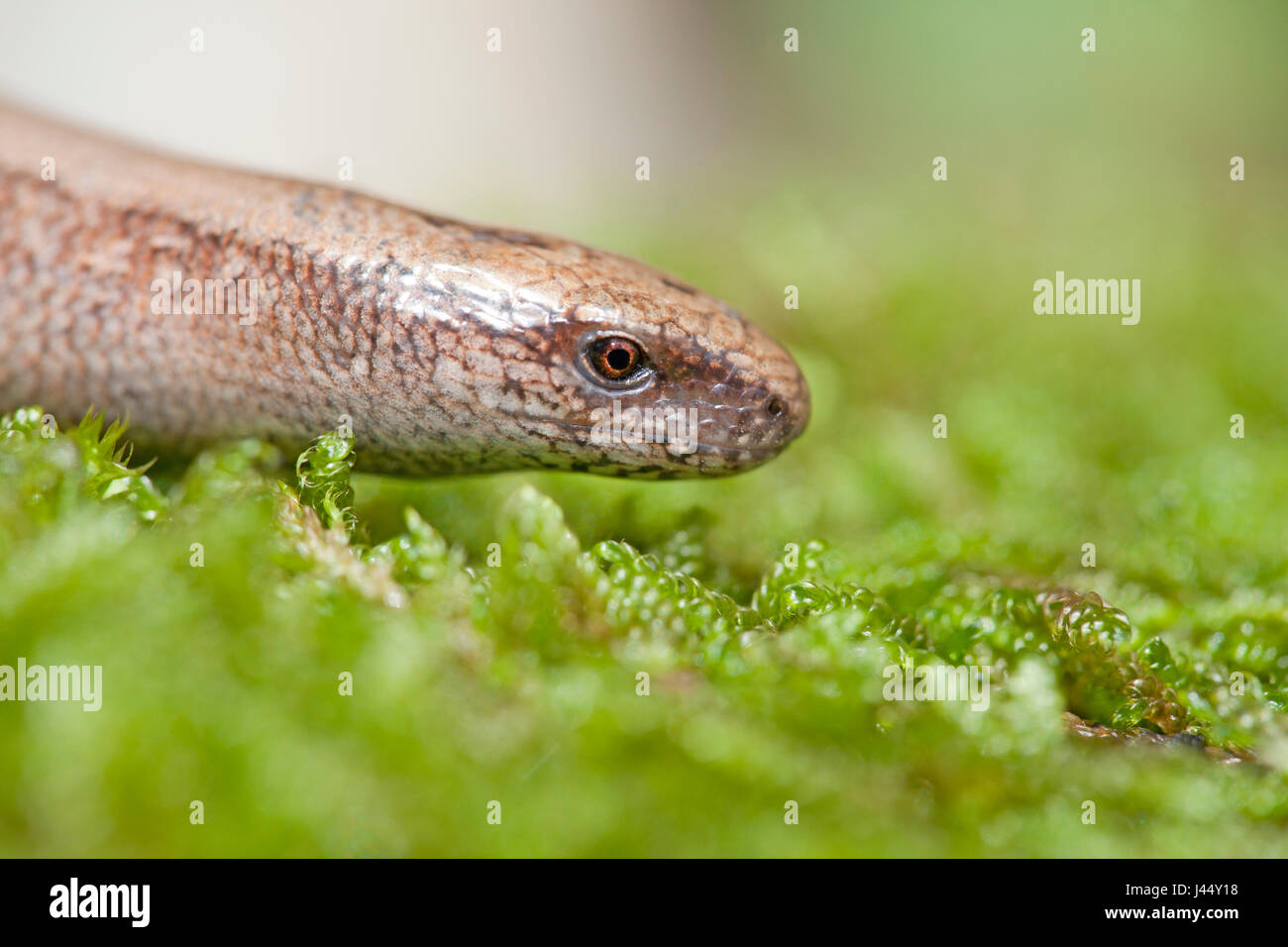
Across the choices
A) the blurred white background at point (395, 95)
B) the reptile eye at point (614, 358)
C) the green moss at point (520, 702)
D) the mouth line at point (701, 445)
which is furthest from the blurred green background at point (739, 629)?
the blurred white background at point (395, 95)

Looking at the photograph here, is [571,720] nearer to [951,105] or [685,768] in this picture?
[685,768]
